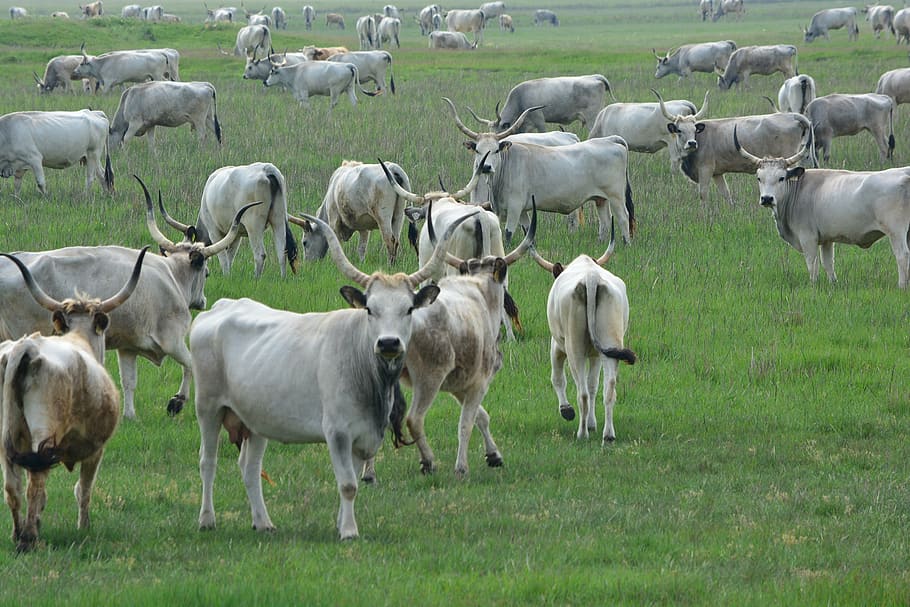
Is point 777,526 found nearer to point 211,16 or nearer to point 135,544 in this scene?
point 135,544

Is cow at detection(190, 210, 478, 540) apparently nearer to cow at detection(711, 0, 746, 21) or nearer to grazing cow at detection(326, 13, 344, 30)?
grazing cow at detection(326, 13, 344, 30)

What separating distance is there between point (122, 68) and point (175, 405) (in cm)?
2691

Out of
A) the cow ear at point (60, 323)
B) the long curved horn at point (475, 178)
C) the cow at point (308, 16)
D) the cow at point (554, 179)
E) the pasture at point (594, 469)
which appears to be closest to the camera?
the pasture at point (594, 469)

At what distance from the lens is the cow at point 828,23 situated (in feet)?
210

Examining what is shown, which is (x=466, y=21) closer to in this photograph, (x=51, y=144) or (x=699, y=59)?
(x=699, y=59)

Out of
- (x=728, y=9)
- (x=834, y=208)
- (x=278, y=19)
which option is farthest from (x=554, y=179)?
(x=728, y=9)

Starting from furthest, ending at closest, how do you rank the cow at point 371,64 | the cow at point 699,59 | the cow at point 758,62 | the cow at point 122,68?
1. the cow at point 699,59
2. the cow at point 371,64
3. the cow at point 758,62
4. the cow at point 122,68

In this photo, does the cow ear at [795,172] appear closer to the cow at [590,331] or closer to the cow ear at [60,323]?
the cow at [590,331]

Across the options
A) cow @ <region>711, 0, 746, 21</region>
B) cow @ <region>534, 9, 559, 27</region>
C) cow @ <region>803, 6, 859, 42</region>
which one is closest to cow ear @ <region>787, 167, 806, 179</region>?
cow @ <region>803, 6, 859, 42</region>

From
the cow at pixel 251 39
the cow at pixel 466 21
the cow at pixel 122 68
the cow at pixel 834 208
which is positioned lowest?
the cow at pixel 466 21

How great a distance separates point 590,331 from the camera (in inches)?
404

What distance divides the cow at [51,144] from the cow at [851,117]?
13.3 m

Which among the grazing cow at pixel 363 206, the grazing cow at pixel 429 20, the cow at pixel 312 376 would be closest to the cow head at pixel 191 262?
the cow at pixel 312 376

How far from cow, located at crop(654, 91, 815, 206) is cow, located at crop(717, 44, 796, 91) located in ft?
52.5
